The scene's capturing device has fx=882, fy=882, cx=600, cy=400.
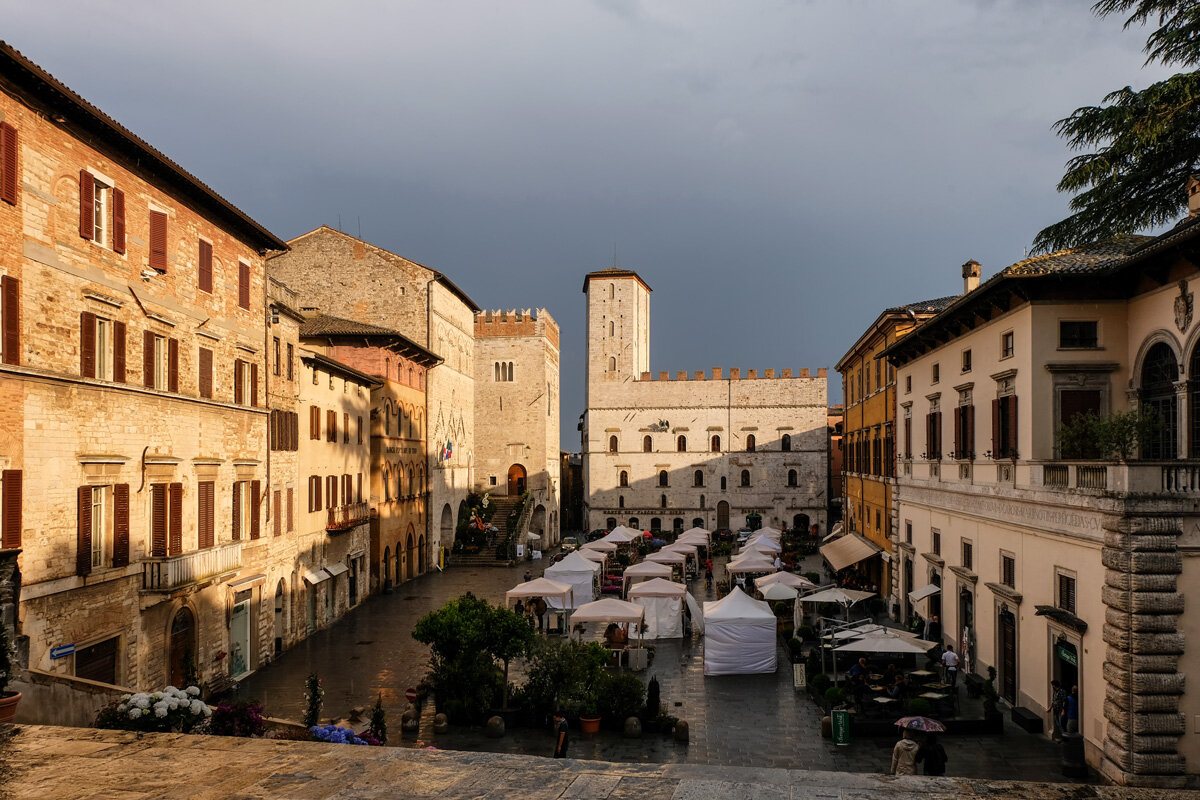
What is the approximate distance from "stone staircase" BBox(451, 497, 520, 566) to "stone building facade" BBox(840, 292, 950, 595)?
749 inches

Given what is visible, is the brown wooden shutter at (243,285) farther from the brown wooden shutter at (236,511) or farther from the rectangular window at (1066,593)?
the rectangular window at (1066,593)

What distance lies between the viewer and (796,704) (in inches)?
778

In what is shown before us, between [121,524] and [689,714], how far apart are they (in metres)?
12.2

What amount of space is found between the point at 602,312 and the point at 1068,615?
58.8 meters

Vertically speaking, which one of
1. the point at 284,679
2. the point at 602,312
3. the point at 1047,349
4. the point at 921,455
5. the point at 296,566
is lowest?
the point at 284,679

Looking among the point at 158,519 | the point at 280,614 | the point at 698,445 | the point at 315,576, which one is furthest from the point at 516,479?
the point at 158,519

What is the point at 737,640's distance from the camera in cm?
2261

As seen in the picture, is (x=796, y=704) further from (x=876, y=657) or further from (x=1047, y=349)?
(x=1047, y=349)

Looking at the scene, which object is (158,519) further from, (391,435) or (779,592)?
(391,435)

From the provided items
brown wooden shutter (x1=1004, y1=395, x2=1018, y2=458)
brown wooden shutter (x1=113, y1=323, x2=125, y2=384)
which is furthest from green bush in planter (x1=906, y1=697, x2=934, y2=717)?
brown wooden shutter (x1=113, y1=323, x2=125, y2=384)

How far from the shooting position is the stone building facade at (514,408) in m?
62.9

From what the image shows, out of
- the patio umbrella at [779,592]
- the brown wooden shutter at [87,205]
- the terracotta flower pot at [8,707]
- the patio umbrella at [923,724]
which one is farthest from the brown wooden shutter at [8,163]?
the patio umbrella at [779,592]

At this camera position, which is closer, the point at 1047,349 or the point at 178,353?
the point at 1047,349

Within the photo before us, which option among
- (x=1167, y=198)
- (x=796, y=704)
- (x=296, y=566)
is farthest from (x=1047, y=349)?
(x=296, y=566)
